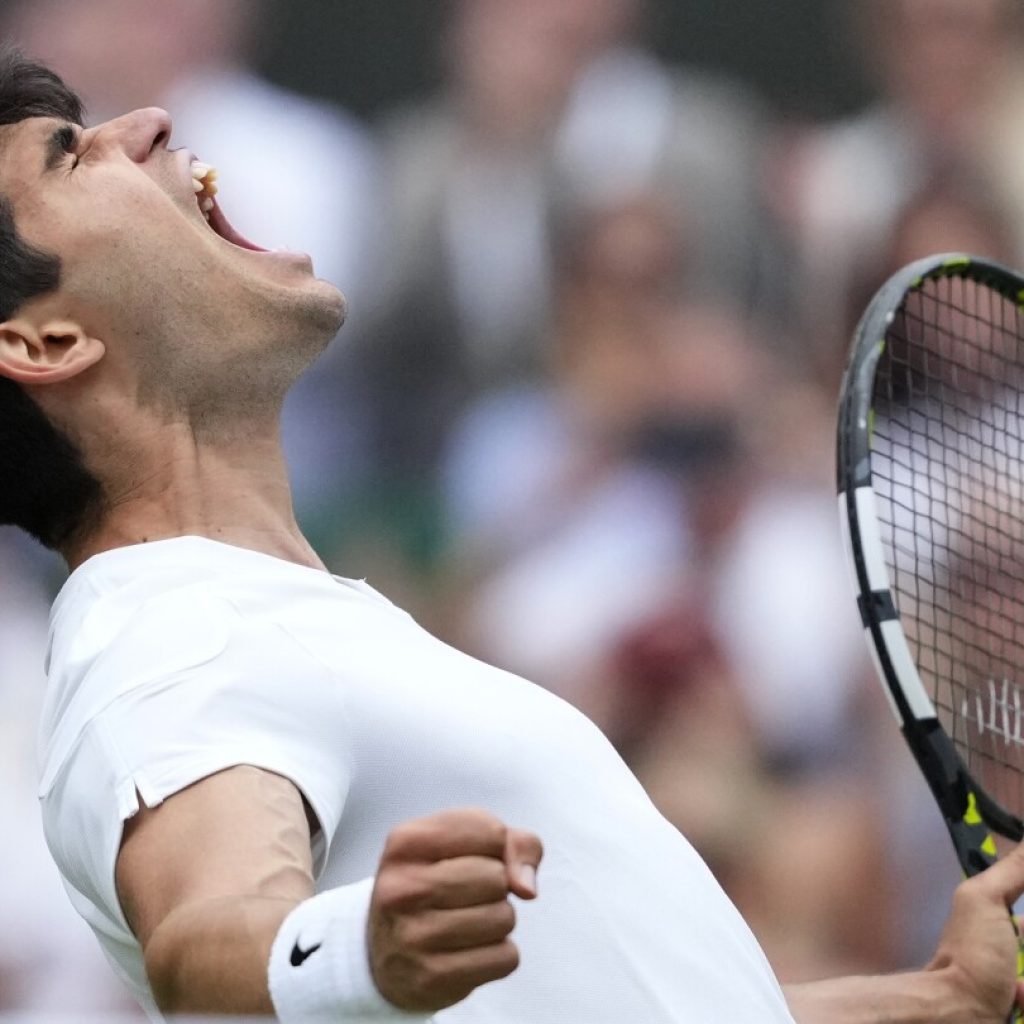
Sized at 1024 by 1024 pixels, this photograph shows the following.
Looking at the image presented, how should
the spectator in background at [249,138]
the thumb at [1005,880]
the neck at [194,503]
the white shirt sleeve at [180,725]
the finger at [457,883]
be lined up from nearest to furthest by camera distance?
the finger at [457,883]
the white shirt sleeve at [180,725]
the neck at [194,503]
the thumb at [1005,880]
the spectator in background at [249,138]

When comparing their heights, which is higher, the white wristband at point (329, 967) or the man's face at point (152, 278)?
the man's face at point (152, 278)

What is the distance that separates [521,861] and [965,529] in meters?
2.63

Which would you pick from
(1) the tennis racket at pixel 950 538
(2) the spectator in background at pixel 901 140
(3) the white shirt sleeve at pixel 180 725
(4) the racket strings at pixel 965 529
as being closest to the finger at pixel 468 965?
(3) the white shirt sleeve at pixel 180 725

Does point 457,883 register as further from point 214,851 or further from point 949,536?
point 949,536

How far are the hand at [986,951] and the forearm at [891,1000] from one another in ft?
0.04

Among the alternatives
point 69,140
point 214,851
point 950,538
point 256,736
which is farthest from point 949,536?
point 214,851

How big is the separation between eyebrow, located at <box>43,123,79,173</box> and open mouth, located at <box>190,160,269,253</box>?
0.20 metres

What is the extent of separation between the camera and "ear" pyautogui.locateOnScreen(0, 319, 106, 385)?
7.89 feet

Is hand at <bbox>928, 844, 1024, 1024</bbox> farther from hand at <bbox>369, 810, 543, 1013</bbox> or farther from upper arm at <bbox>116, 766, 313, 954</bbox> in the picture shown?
hand at <bbox>369, 810, 543, 1013</bbox>

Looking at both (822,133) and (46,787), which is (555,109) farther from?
(46,787)

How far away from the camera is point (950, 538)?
365cm

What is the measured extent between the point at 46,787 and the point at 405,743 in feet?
1.20

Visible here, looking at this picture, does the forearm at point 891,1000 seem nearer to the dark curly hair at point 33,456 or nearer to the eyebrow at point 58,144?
the dark curly hair at point 33,456

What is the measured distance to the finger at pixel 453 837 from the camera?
130cm
